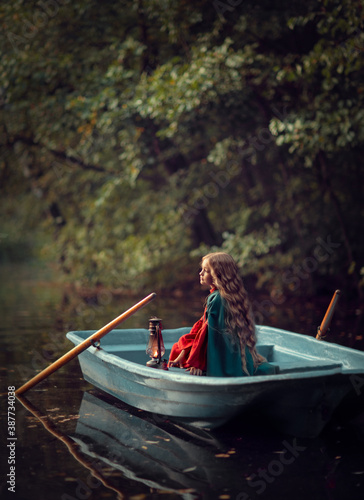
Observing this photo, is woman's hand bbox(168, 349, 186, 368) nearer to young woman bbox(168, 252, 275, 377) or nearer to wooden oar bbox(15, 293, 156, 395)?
young woman bbox(168, 252, 275, 377)

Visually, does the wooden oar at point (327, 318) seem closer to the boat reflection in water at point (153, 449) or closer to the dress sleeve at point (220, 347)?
the dress sleeve at point (220, 347)

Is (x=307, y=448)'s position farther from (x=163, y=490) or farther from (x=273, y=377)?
(x=163, y=490)

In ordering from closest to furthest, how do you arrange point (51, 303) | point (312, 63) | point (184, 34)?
point (312, 63), point (184, 34), point (51, 303)

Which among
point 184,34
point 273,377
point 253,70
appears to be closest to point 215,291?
point 273,377

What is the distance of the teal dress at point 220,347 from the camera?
17.5 feet

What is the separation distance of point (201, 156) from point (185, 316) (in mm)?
5340

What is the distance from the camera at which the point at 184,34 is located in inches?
533

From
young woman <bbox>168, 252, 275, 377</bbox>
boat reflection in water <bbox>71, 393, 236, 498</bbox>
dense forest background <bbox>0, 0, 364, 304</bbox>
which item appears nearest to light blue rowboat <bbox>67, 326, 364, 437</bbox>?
boat reflection in water <bbox>71, 393, 236, 498</bbox>

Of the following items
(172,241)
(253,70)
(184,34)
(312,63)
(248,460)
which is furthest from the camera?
(172,241)

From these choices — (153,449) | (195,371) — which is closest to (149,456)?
(153,449)

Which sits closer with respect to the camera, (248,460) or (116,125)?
(248,460)

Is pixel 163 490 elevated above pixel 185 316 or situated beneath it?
elevated above

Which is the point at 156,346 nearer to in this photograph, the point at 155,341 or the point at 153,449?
the point at 155,341

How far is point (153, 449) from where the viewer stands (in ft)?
16.3
